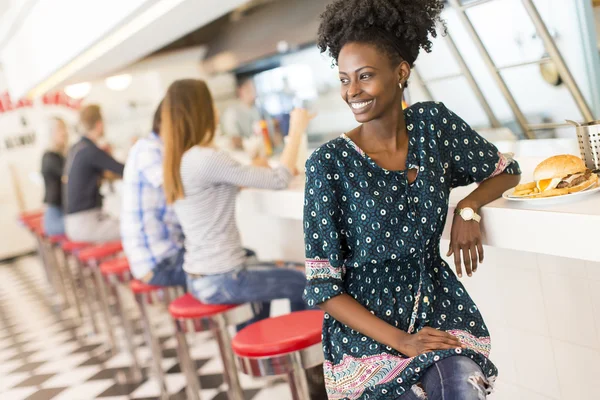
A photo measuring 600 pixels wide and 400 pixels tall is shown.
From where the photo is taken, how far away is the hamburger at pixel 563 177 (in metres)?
1.48

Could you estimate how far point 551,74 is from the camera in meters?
3.97

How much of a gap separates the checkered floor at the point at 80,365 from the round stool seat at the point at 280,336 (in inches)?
46.4

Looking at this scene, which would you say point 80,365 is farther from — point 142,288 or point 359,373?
point 359,373

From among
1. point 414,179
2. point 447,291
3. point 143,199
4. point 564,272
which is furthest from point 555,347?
point 143,199

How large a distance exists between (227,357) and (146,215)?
0.94 metres

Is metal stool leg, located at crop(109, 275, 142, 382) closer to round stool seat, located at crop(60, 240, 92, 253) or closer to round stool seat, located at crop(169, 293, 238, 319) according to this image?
round stool seat, located at crop(60, 240, 92, 253)

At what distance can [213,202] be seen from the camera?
2.65 metres

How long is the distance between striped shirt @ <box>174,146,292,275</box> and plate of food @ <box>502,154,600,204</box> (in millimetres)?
1172

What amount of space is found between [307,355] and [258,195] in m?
1.00

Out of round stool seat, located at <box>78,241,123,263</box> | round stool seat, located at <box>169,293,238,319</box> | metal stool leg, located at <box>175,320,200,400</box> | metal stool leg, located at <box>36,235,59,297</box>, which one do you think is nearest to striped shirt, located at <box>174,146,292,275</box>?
round stool seat, located at <box>169,293,238,319</box>

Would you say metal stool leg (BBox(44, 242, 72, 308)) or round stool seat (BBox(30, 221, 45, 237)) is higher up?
round stool seat (BBox(30, 221, 45, 237))

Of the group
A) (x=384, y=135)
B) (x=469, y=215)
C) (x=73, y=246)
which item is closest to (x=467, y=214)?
(x=469, y=215)

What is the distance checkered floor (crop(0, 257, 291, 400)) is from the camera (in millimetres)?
3496

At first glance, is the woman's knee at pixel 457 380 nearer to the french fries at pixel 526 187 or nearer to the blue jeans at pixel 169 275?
the french fries at pixel 526 187
